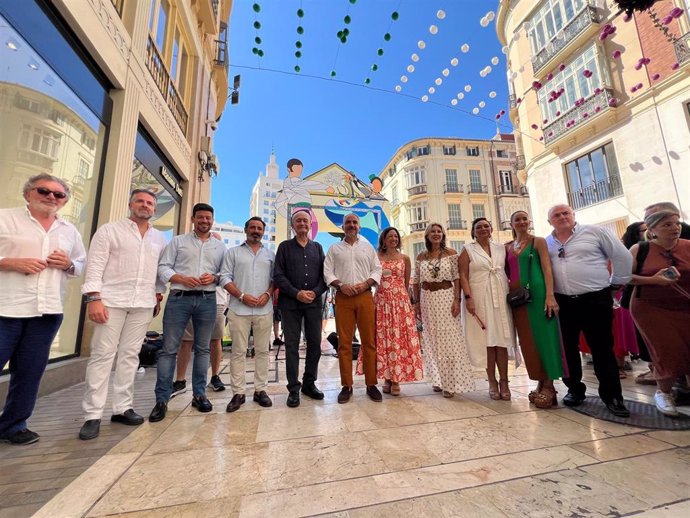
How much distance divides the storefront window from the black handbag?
16.7ft

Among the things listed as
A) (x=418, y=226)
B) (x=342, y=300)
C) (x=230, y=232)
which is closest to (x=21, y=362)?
(x=342, y=300)

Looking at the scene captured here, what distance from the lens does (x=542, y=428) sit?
7.68 feet

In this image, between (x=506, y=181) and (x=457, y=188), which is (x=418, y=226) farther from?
(x=506, y=181)

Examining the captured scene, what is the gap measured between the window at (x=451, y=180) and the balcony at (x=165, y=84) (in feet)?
76.6

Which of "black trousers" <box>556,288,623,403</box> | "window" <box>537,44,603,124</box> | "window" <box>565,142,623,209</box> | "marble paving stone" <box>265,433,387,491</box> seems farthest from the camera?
"window" <box>537,44,603,124</box>

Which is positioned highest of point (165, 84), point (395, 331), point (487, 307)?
point (165, 84)

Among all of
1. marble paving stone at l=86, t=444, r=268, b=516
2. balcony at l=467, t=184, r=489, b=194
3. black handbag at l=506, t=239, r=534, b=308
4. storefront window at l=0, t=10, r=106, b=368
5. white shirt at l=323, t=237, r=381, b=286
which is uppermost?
balcony at l=467, t=184, r=489, b=194

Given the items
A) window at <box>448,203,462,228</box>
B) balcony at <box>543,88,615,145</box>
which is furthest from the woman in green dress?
window at <box>448,203,462,228</box>

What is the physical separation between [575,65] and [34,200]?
50.5 feet

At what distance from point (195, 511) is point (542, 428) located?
2375 millimetres

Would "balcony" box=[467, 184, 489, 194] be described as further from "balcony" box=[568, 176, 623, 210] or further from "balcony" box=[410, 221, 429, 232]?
"balcony" box=[568, 176, 623, 210]

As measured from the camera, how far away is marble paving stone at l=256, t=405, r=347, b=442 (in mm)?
2283

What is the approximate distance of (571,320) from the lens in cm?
290

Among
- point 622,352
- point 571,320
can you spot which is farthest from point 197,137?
point 622,352
